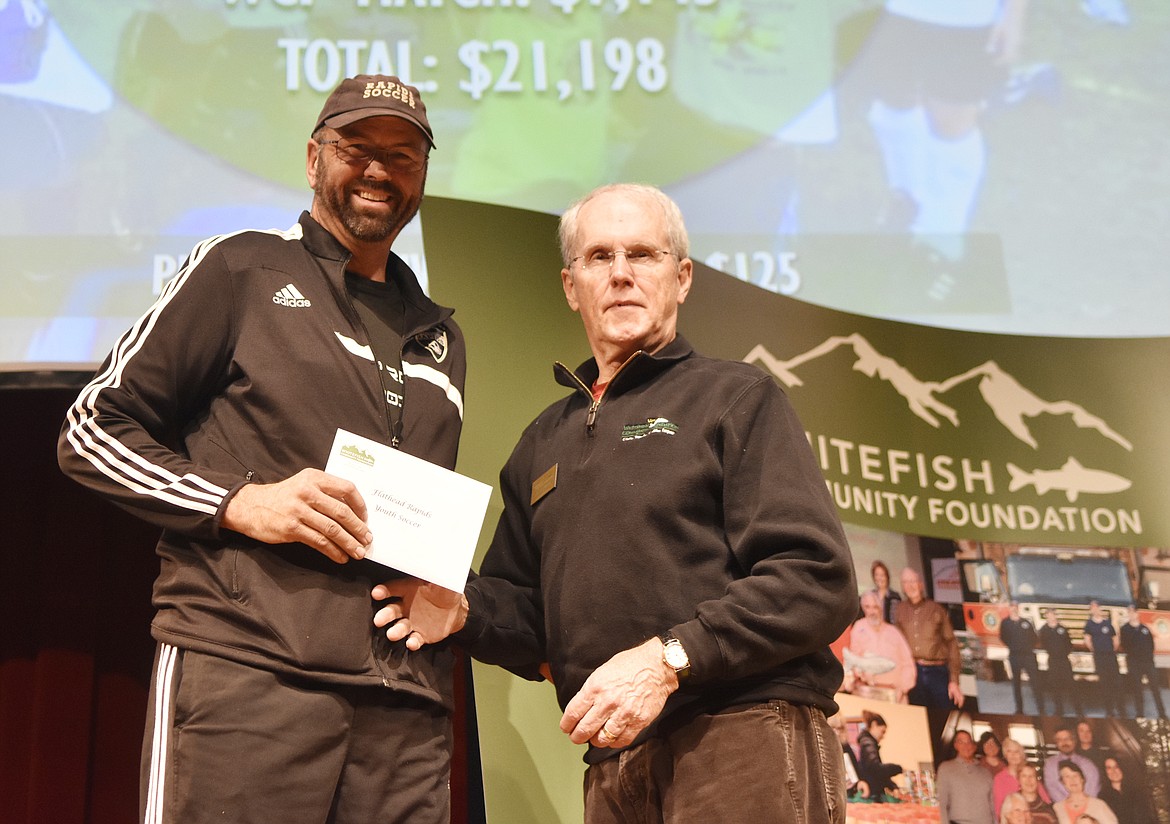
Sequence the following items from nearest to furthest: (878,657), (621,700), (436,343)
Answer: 1. (621,700)
2. (436,343)
3. (878,657)

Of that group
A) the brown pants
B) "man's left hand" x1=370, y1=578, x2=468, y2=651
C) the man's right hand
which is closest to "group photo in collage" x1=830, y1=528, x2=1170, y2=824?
the brown pants

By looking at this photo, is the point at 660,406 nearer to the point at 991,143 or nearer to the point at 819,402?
the point at 819,402

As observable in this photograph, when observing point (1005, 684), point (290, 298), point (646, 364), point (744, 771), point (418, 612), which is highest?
point (290, 298)

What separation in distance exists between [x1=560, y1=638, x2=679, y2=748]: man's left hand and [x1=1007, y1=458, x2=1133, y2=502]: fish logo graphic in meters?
1.59

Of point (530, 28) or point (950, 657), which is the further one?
point (530, 28)

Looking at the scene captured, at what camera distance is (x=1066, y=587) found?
262cm

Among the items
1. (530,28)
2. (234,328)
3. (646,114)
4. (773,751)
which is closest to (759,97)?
(646,114)

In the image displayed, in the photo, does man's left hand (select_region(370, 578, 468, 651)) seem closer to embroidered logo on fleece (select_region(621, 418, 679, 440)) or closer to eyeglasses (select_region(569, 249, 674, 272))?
embroidered logo on fleece (select_region(621, 418, 679, 440))

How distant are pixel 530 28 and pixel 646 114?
0.39m

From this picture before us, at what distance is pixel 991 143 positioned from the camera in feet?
9.89

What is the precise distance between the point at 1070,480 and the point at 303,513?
2.01 meters

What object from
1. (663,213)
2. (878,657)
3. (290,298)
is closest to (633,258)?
(663,213)

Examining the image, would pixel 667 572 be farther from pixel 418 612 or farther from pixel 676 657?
pixel 418 612

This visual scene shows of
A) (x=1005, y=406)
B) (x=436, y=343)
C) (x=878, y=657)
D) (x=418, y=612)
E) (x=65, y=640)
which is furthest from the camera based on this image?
(x=65, y=640)
